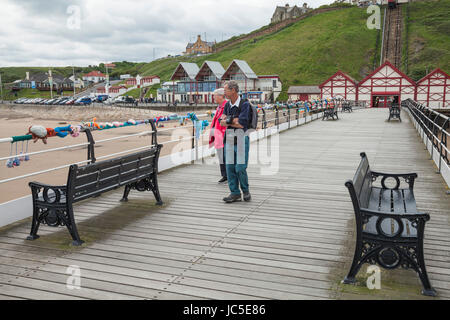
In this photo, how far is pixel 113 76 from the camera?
157625mm

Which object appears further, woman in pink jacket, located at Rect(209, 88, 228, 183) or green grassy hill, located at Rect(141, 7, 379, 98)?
green grassy hill, located at Rect(141, 7, 379, 98)

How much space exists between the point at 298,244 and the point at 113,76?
16267 centimetres

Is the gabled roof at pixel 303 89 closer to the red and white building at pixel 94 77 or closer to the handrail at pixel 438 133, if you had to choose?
the handrail at pixel 438 133

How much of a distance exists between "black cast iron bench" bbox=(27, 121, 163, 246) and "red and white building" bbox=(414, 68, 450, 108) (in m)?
52.7

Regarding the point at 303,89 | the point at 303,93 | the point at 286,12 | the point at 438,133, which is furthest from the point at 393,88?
the point at 286,12

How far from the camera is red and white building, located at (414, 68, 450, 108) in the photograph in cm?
5125

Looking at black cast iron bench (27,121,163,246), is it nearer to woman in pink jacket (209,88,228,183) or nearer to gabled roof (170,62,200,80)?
woman in pink jacket (209,88,228,183)

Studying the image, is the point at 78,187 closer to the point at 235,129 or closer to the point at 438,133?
the point at 235,129

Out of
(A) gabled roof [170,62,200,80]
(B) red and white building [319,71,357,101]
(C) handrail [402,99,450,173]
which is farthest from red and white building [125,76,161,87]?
(C) handrail [402,99,450,173]

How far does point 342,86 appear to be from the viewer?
2169 inches

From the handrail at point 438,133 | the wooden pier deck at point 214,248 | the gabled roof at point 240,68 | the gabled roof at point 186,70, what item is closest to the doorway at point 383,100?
the gabled roof at point 240,68

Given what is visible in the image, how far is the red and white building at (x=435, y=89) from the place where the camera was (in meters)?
51.2

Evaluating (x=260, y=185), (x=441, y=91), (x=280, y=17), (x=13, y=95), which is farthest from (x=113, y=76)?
(x=260, y=185)

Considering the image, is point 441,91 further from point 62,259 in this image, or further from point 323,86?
point 62,259
